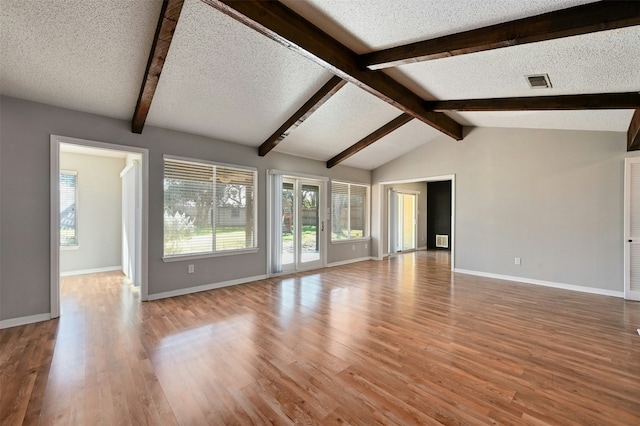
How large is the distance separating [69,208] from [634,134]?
9838 mm

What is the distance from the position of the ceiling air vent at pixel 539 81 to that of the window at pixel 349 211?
171 inches

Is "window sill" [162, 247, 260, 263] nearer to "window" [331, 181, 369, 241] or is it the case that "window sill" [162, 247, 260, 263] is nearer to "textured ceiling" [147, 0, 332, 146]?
"textured ceiling" [147, 0, 332, 146]

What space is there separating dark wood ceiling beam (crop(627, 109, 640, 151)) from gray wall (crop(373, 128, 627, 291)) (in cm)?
15

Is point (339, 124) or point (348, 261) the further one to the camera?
point (348, 261)

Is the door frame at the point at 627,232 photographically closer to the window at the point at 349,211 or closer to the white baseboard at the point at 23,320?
the window at the point at 349,211

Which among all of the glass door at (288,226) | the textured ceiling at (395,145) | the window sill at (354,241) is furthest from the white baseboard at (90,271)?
the textured ceiling at (395,145)

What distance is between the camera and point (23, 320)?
127 inches

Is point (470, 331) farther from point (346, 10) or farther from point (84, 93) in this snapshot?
point (84, 93)

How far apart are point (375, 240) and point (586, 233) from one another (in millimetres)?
4399

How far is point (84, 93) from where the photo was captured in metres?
3.26

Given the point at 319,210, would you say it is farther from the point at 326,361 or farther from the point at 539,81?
the point at 539,81

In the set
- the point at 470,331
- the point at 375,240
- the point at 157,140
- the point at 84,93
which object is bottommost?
the point at 470,331

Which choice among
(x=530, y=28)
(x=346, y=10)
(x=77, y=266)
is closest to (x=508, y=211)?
(x=530, y=28)

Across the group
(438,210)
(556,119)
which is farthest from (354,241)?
(556,119)
